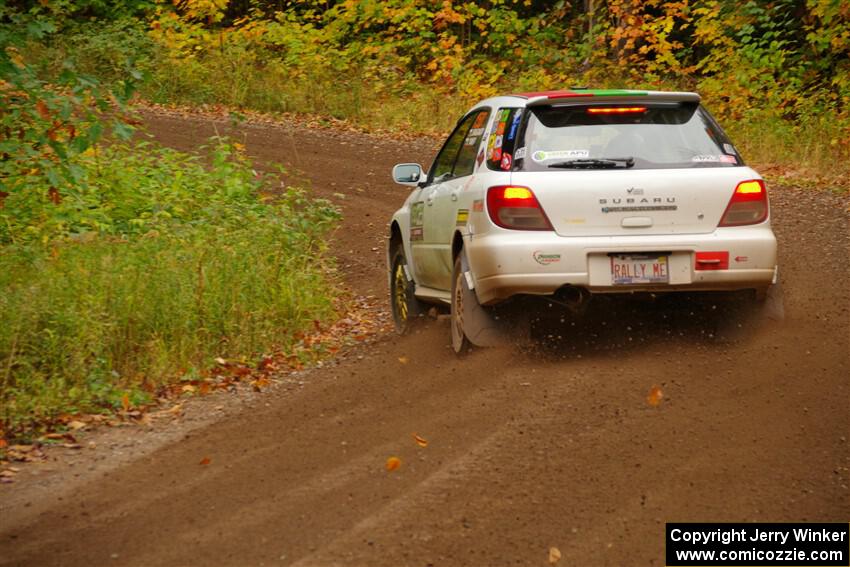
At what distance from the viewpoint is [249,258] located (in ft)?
33.8

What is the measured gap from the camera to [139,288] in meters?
9.16

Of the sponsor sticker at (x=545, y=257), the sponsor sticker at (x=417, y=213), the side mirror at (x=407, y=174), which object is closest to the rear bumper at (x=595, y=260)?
the sponsor sticker at (x=545, y=257)

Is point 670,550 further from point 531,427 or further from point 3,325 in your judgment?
point 3,325

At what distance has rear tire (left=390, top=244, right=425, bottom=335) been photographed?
33.2 ft

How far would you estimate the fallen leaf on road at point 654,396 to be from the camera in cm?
679

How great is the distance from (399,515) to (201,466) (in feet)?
4.95

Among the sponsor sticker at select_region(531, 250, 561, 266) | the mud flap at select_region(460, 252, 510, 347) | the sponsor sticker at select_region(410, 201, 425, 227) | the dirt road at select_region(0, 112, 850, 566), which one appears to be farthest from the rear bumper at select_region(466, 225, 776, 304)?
the sponsor sticker at select_region(410, 201, 425, 227)

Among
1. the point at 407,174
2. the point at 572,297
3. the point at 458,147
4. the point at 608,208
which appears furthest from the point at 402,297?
the point at 608,208

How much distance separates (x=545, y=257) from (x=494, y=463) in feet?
6.23

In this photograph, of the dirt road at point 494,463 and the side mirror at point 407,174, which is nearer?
the dirt road at point 494,463

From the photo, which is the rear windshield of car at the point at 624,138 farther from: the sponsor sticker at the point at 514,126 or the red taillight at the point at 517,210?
the red taillight at the point at 517,210

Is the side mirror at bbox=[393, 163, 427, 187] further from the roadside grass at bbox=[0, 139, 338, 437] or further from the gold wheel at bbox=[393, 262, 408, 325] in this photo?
the roadside grass at bbox=[0, 139, 338, 437]

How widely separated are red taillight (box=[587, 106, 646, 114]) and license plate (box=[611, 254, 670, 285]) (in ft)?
3.27

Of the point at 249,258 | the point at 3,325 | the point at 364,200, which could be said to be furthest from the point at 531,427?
the point at 364,200
